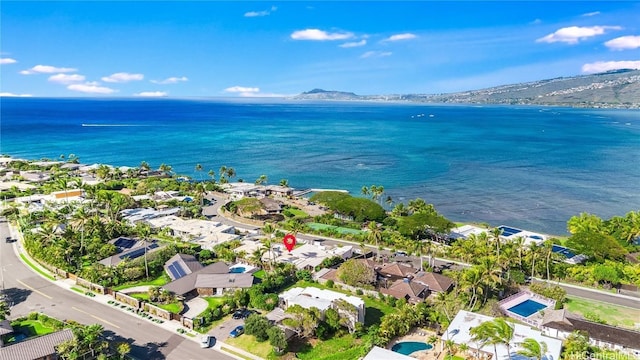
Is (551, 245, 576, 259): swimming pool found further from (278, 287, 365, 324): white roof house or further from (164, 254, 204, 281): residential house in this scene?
(164, 254, 204, 281): residential house

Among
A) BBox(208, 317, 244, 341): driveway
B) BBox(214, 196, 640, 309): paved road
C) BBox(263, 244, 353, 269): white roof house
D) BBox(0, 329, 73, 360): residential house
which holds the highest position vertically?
BBox(0, 329, 73, 360): residential house

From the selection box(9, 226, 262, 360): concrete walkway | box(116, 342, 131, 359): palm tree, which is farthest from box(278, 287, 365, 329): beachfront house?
box(116, 342, 131, 359): palm tree

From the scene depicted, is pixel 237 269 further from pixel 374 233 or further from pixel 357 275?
pixel 374 233

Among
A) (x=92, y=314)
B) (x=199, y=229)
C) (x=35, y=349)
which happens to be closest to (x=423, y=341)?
(x=35, y=349)

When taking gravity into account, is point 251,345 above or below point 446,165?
below

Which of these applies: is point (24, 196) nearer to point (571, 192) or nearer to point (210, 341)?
point (210, 341)

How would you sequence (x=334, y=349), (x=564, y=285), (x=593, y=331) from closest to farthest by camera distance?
(x=334, y=349)
(x=593, y=331)
(x=564, y=285)

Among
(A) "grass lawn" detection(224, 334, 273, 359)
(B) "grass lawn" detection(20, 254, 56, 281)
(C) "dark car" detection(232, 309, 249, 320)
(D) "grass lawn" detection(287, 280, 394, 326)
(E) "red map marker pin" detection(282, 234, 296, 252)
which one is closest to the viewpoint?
(A) "grass lawn" detection(224, 334, 273, 359)

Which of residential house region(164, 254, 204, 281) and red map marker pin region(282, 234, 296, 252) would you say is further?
red map marker pin region(282, 234, 296, 252)
